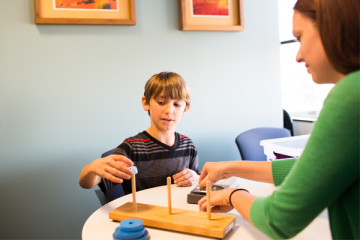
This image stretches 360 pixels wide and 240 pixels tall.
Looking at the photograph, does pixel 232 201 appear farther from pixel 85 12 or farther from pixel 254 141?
pixel 85 12

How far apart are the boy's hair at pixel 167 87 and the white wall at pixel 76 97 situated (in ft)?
1.59

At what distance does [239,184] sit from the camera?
4.13 feet

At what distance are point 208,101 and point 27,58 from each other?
1.23 metres

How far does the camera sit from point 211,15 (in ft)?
6.93

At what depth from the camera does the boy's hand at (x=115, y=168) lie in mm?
958

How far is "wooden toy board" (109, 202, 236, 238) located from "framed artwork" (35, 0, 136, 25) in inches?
51.8

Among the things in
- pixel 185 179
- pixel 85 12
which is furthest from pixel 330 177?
pixel 85 12

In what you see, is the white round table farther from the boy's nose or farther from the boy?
the boy's nose

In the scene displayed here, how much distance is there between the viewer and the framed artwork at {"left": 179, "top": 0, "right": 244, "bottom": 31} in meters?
2.04

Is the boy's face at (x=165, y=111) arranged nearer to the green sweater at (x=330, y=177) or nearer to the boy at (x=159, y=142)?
the boy at (x=159, y=142)

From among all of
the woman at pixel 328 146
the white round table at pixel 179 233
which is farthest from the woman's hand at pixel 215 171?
the woman at pixel 328 146

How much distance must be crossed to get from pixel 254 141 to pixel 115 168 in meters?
1.26

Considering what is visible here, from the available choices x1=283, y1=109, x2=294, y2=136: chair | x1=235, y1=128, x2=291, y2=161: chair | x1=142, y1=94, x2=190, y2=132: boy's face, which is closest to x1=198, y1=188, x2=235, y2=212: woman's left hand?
x1=142, y1=94, x2=190, y2=132: boy's face

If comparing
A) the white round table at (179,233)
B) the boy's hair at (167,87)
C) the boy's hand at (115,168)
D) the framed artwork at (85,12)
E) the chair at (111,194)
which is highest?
the framed artwork at (85,12)
